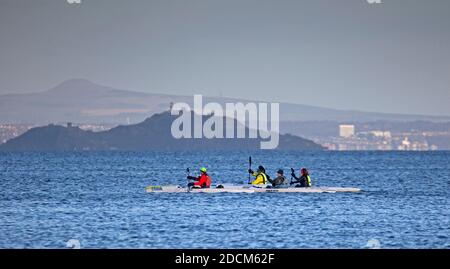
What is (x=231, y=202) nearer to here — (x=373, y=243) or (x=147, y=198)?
(x=147, y=198)

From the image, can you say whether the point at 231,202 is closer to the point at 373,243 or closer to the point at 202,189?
the point at 202,189

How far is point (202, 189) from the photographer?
6028 cm

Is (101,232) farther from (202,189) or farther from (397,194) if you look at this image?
(397,194)

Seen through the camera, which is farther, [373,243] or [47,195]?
[47,195]

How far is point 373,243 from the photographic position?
1550 inches

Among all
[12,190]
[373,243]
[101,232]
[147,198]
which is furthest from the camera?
[12,190]

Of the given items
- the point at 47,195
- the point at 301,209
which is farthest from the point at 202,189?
the point at 47,195

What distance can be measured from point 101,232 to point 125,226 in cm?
221
